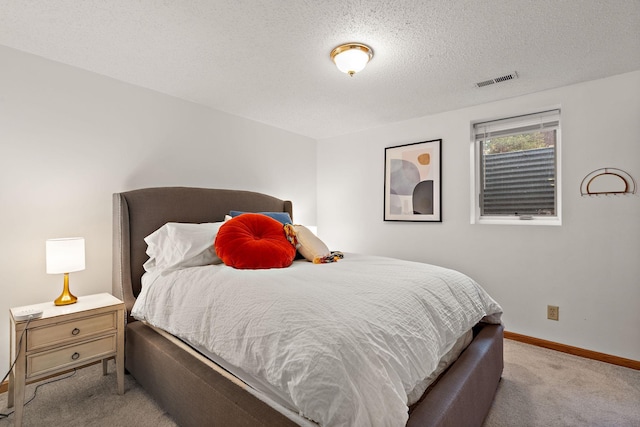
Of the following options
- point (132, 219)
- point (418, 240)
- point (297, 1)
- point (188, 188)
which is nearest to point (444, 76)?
point (297, 1)

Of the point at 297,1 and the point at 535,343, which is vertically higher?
the point at 297,1

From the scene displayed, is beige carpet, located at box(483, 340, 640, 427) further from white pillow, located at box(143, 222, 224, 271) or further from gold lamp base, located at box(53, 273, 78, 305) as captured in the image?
gold lamp base, located at box(53, 273, 78, 305)

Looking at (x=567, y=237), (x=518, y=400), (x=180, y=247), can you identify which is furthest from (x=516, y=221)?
(x=180, y=247)

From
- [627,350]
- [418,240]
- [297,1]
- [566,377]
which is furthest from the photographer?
[418,240]

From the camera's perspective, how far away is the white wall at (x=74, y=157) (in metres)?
1.99

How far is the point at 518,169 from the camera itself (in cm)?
296

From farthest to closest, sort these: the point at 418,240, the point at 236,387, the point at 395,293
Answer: the point at 418,240
the point at 395,293
the point at 236,387

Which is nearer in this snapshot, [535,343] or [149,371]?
[149,371]

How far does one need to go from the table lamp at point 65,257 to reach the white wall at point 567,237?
9.48 feet

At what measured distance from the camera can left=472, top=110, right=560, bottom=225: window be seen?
2.79 metres

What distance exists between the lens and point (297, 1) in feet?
5.16

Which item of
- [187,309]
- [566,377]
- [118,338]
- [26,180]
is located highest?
[26,180]

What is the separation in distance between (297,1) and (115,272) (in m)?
2.21

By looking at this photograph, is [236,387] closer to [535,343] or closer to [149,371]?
[149,371]
